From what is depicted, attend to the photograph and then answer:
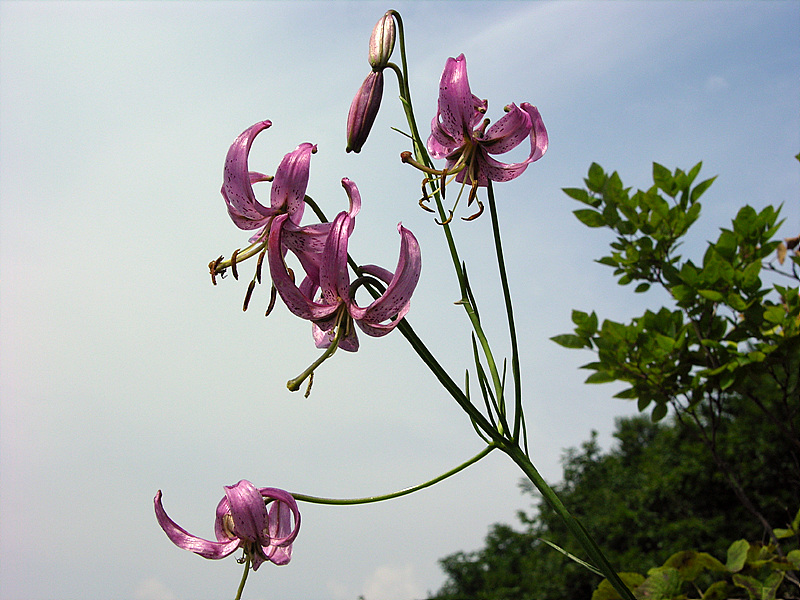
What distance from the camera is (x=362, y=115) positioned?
0.74 m

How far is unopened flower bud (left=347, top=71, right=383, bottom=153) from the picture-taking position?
2.43 ft

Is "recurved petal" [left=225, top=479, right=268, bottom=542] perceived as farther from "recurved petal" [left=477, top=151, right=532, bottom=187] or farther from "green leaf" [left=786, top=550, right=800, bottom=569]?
"green leaf" [left=786, top=550, right=800, bottom=569]

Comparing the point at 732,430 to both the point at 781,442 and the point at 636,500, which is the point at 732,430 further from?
the point at 636,500

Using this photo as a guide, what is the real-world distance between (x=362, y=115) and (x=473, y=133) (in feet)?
0.65

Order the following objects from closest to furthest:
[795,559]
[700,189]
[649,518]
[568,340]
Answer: [795,559]
[568,340]
[700,189]
[649,518]

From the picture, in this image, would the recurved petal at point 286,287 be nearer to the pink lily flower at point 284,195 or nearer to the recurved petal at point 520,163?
the pink lily flower at point 284,195

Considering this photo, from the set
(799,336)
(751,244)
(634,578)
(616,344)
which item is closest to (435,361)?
(634,578)

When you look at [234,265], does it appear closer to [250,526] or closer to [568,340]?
[250,526]

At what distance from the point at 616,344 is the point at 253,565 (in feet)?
3.54

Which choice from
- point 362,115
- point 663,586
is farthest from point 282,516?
point 663,586

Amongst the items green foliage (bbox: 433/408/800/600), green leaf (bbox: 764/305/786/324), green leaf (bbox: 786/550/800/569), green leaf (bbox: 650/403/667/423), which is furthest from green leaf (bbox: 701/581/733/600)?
green foliage (bbox: 433/408/800/600)

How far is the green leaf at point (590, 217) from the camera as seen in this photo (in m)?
1.80

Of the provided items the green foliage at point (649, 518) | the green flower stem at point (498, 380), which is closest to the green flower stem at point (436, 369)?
the green flower stem at point (498, 380)

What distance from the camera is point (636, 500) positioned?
446cm
